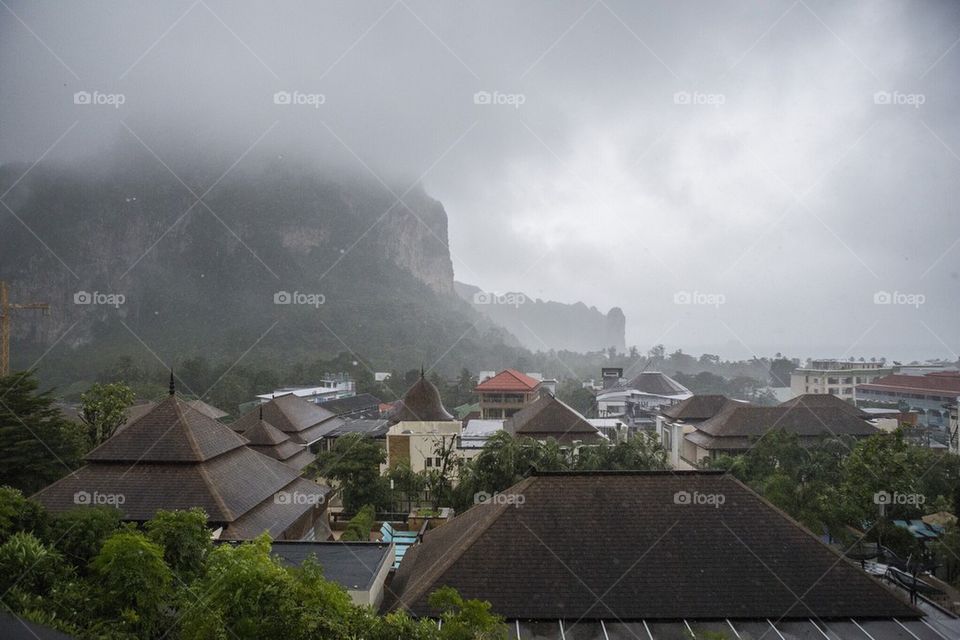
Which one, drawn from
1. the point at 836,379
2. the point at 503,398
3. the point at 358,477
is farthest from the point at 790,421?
the point at 836,379

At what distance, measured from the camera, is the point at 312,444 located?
38.5 metres

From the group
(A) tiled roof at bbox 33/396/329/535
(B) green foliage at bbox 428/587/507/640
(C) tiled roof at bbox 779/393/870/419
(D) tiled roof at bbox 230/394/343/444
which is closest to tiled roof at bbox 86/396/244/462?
(A) tiled roof at bbox 33/396/329/535

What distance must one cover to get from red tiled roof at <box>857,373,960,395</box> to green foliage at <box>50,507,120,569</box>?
68.8 meters

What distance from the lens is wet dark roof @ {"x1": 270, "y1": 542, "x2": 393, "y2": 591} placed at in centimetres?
1105

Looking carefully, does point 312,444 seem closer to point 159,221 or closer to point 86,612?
point 86,612

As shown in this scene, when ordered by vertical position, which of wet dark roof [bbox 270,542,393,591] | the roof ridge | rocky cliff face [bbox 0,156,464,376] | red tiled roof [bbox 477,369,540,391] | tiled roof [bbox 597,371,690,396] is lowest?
tiled roof [bbox 597,371,690,396]

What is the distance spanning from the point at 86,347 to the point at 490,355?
234ft

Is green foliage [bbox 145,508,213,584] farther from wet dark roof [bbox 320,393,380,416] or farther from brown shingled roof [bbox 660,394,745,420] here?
wet dark roof [bbox 320,393,380,416]

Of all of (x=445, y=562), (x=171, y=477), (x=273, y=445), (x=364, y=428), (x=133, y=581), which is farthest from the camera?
(x=364, y=428)

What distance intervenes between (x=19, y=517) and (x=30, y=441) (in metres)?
13.2

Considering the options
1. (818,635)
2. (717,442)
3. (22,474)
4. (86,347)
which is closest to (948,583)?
(818,635)

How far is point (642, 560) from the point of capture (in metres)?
10.5

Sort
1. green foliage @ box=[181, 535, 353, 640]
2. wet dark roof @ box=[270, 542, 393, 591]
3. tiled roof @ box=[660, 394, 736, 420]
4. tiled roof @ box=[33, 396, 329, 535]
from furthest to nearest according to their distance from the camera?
tiled roof @ box=[660, 394, 736, 420] < tiled roof @ box=[33, 396, 329, 535] < wet dark roof @ box=[270, 542, 393, 591] < green foliage @ box=[181, 535, 353, 640]

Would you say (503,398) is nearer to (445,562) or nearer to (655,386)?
(655,386)
